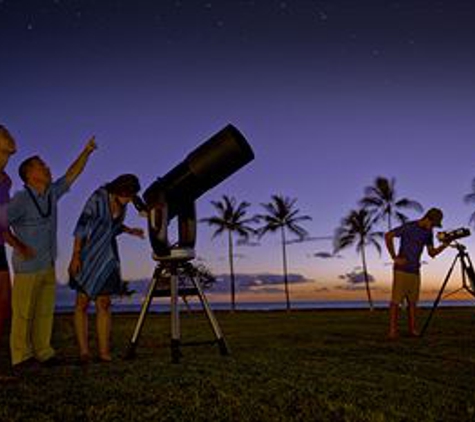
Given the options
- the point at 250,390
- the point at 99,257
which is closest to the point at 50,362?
the point at 99,257

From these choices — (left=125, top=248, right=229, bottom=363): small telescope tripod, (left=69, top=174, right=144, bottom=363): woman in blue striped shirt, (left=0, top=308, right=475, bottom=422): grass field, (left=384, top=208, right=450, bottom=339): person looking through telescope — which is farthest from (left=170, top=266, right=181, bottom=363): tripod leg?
(left=384, top=208, right=450, bottom=339): person looking through telescope

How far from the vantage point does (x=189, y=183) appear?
5.98 metres

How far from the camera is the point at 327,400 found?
3.87 metres

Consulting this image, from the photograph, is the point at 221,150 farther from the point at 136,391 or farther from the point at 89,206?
the point at 136,391

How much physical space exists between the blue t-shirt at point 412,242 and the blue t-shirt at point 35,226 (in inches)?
230

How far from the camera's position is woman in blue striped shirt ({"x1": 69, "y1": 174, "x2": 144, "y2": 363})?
19.7 feet

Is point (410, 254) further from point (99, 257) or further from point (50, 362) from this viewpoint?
point (50, 362)

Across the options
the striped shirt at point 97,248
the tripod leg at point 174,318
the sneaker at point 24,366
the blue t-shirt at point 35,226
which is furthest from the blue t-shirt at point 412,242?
the sneaker at point 24,366

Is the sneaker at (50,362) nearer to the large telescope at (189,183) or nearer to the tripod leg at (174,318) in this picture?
the tripod leg at (174,318)

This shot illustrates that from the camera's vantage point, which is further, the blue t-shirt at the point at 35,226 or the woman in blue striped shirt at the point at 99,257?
the woman in blue striped shirt at the point at 99,257

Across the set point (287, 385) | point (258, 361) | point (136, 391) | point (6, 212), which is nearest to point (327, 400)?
point (287, 385)

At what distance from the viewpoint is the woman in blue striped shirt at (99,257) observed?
6020 millimetres

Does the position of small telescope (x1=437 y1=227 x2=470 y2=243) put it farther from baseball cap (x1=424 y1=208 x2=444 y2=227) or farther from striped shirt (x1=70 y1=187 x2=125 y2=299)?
striped shirt (x1=70 y1=187 x2=125 y2=299)

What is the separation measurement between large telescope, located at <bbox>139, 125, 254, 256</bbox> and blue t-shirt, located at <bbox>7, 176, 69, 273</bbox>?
0.95 meters
